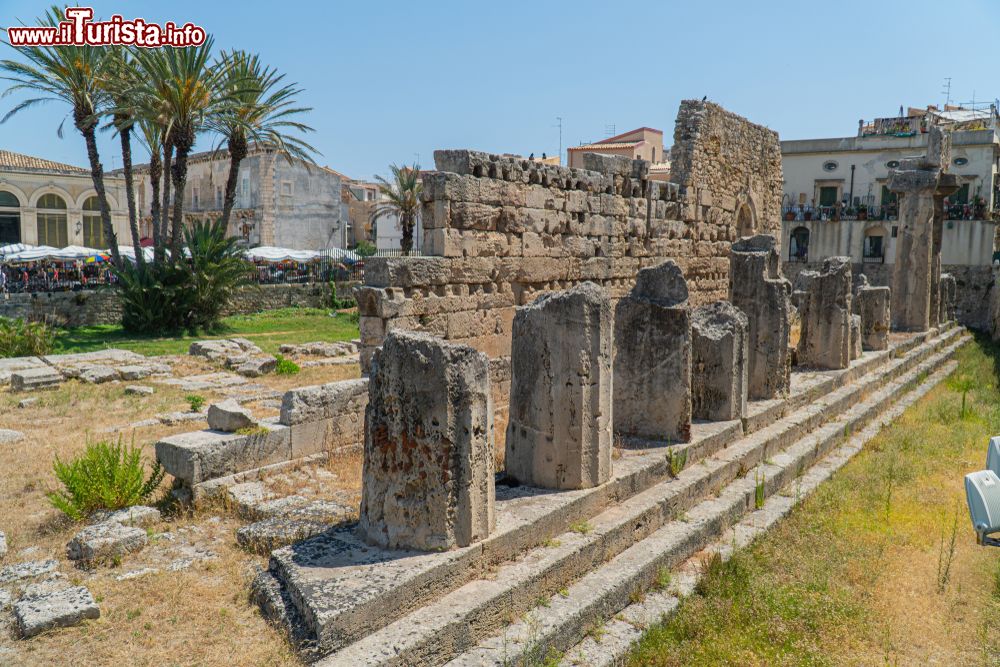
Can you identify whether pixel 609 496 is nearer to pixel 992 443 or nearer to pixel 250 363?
pixel 992 443

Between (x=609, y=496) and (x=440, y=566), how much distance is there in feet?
5.76

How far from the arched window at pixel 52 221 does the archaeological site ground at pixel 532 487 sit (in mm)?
29369

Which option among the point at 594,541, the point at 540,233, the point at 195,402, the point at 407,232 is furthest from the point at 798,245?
the point at 594,541

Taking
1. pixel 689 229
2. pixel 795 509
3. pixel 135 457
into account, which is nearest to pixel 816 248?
pixel 689 229

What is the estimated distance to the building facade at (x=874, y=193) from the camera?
31.2 metres

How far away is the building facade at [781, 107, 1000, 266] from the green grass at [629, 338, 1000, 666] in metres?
28.7

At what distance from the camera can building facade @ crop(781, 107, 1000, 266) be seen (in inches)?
1229

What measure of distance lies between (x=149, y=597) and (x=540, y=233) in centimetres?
668

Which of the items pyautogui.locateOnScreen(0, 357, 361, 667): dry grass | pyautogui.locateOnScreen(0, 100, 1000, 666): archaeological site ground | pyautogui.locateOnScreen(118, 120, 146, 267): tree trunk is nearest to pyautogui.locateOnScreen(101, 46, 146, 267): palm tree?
pyautogui.locateOnScreen(118, 120, 146, 267): tree trunk

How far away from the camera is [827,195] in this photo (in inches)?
1426

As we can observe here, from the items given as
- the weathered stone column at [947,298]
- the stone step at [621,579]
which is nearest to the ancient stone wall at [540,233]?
the stone step at [621,579]

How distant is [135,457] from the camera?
6.27 metres

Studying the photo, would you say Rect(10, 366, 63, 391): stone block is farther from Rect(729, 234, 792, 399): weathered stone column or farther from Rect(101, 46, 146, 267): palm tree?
Rect(729, 234, 792, 399): weathered stone column

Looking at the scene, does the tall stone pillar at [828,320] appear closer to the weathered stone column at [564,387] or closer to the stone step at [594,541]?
the stone step at [594,541]
